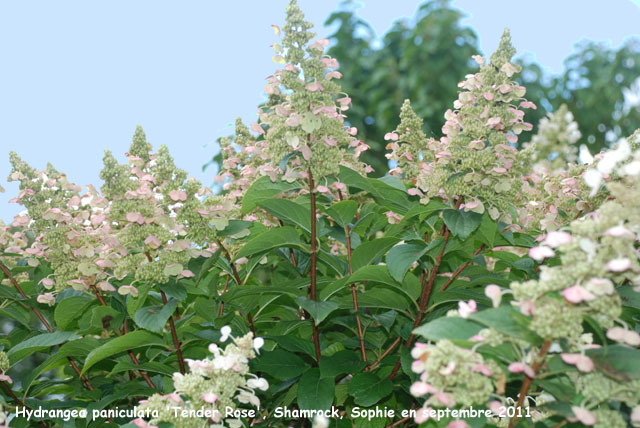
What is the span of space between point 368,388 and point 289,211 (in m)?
0.68

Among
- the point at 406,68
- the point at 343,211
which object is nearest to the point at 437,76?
the point at 406,68

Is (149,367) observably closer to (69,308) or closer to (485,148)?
(69,308)

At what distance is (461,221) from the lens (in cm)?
213

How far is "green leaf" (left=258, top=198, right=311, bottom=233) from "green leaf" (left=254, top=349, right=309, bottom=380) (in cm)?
47

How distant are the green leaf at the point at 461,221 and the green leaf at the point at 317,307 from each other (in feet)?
1.54

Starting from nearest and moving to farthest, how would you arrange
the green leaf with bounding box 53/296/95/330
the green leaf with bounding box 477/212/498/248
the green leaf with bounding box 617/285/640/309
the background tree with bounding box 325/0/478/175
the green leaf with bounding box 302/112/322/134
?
the green leaf with bounding box 617/285/640/309 → the green leaf with bounding box 302/112/322/134 → the green leaf with bounding box 477/212/498/248 → the green leaf with bounding box 53/296/95/330 → the background tree with bounding box 325/0/478/175

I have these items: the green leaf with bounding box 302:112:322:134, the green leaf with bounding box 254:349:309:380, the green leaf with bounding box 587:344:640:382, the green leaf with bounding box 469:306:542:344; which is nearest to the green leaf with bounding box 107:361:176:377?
the green leaf with bounding box 254:349:309:380

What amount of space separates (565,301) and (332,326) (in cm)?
163

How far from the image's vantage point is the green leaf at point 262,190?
231 cm

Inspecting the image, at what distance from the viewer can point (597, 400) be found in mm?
1339

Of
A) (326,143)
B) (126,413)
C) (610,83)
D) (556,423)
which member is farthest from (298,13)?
(610,83)

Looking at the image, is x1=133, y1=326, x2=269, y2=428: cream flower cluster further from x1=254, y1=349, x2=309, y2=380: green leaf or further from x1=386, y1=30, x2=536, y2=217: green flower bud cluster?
x1=386, y1=30, x2=536, y2=217: green flower bud cluster

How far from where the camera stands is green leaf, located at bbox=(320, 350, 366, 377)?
7.13 ft

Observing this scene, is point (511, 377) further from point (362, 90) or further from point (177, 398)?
point (362, 90)
